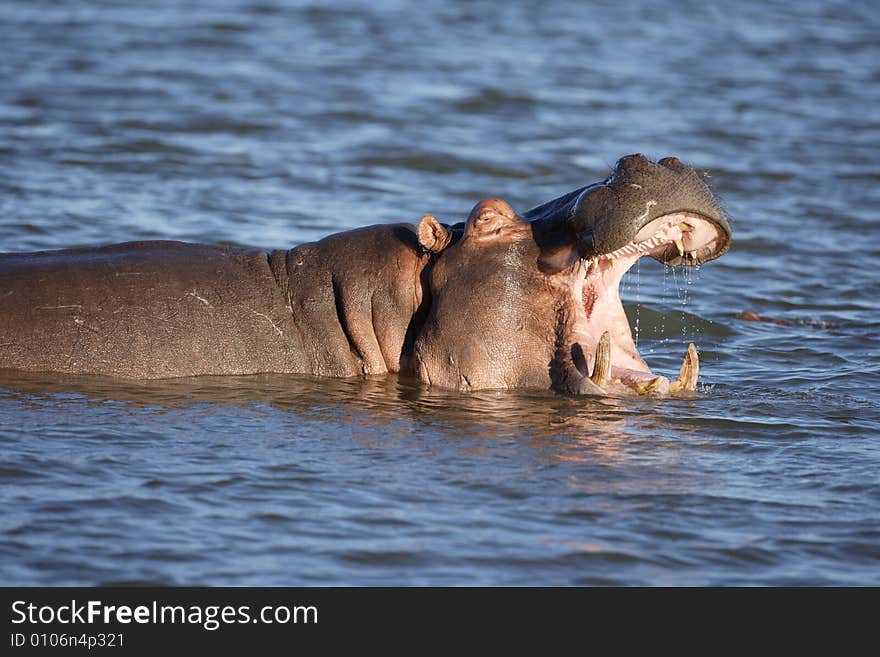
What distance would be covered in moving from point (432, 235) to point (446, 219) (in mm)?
5107

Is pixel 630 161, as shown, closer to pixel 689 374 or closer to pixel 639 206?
pixel 639 206

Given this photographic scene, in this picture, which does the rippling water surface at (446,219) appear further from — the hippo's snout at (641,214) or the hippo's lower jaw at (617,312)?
the hippo's snout at (641,214)

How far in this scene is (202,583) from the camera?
14.9ft

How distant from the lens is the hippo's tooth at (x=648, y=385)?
6.46 meters

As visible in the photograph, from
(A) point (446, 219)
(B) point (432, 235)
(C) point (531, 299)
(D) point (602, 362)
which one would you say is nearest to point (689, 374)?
(D) point (602, 362)

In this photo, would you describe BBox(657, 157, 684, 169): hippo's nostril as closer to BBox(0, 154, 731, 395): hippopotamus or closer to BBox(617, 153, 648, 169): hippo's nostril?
BBox(0, 154, 731, 395): hippopotamus

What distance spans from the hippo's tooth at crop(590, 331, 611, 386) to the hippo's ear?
86 cm

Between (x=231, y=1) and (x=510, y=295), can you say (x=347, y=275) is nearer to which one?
(x=510, y=295)

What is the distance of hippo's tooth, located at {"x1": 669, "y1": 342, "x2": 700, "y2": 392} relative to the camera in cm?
660

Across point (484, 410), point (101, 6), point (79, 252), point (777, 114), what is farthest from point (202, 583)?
point (101, 6)

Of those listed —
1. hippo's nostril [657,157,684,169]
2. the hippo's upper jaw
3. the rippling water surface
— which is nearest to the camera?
the rippling water surface

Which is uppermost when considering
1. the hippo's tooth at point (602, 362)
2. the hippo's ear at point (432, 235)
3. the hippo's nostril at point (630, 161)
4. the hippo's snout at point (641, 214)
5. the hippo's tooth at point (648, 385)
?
the hippo's nostril at point (630, 161)

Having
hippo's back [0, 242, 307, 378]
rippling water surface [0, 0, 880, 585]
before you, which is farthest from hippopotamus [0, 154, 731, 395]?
rippling water surface [0, 0, 880, 585]

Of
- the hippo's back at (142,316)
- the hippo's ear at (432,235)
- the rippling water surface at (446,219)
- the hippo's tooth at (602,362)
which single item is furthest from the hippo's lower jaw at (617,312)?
the hippo's back at (142,316)
